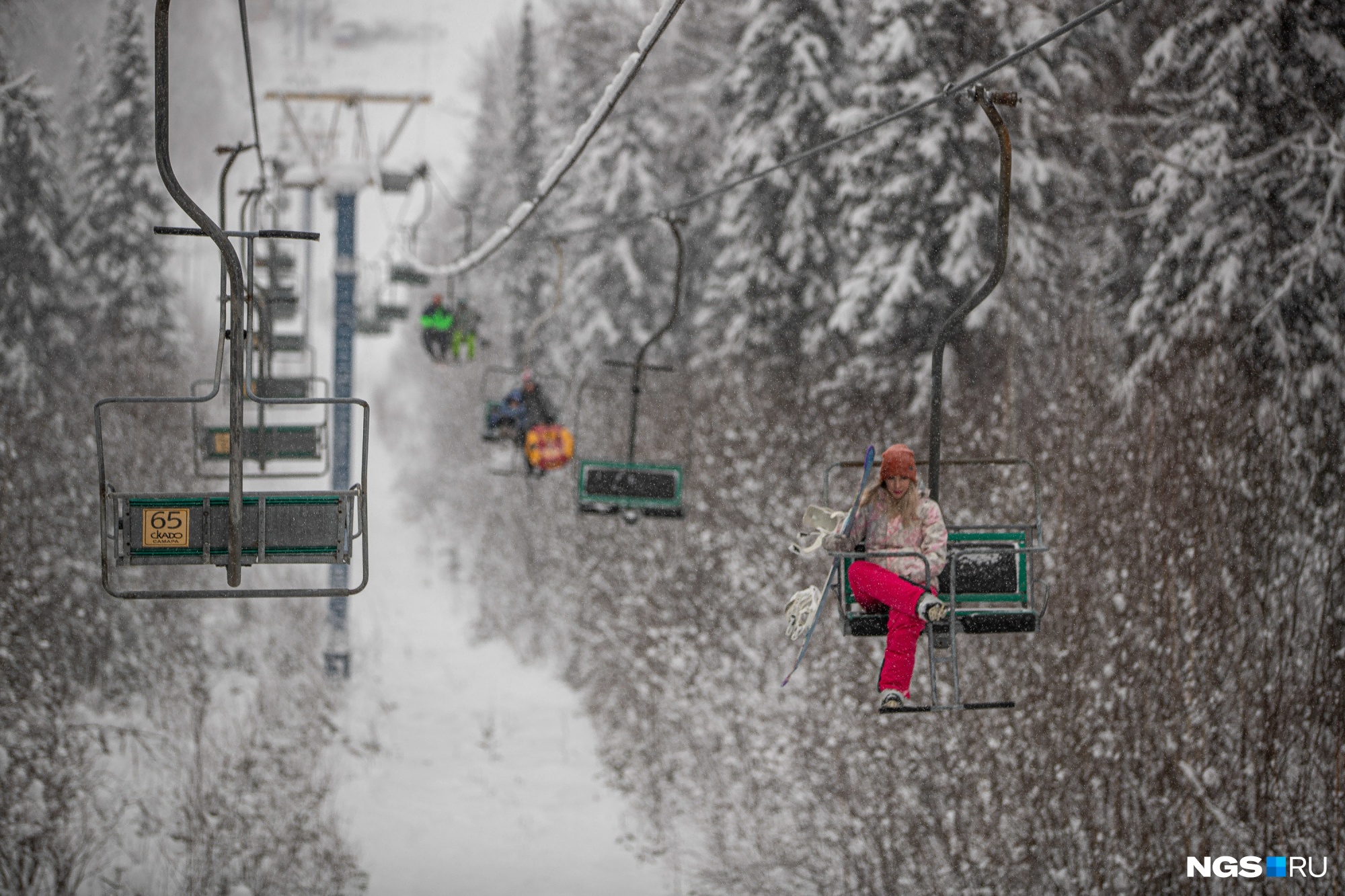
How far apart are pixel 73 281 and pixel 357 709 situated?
34.7 feet

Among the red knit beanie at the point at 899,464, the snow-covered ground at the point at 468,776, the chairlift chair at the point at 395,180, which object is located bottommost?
the snow-covered ground at the point at 468,776

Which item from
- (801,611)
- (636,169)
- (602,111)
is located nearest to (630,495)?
(801,611)

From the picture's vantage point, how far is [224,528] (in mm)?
5238

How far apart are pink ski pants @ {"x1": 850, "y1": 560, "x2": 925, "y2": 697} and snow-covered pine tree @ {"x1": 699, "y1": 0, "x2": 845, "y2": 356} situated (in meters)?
12.2

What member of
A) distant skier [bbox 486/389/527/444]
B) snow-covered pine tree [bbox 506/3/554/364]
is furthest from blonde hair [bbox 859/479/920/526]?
snow-covered pine tree [bbox 506/3/554/364]

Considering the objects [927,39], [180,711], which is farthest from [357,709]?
[927,39]

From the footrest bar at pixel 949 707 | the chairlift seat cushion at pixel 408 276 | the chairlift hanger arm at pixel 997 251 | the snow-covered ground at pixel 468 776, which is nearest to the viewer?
the footrest bar at pixel 949 707

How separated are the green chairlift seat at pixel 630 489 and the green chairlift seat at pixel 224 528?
472 cm

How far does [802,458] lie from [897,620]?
1212 cm

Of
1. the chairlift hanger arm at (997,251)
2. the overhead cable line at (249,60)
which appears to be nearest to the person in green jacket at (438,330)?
the overhead cable line at (249,60)

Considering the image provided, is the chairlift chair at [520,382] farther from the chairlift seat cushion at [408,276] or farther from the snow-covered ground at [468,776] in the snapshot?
the snow-covered ground at [468,776]

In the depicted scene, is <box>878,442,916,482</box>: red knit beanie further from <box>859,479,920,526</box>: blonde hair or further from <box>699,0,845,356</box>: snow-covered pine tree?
<box>699,0,845,356</box>: snow-covered pine tree

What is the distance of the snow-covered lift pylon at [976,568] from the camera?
517 centimetres

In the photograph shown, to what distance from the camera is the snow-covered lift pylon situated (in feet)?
17.0
